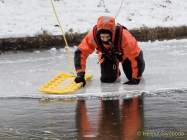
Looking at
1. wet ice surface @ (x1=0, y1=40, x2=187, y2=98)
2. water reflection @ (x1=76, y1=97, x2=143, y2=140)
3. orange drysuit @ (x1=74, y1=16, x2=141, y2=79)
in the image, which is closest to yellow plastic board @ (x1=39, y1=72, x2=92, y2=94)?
wet ice surface @ (x1=0, y1=40, x2=187, y2=98)

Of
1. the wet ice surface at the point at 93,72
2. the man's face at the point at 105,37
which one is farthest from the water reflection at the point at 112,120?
the man's face at the point at 105,37

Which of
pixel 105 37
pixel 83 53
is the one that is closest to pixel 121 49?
pixel 105 37

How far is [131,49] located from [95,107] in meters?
1.48

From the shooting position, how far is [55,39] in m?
14.9

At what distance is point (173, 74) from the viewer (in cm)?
1071

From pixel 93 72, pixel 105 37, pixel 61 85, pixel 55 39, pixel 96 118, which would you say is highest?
pixel 105 37

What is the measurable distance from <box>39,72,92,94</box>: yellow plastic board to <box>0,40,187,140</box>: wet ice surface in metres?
0.15

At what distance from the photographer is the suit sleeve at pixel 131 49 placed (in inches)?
383

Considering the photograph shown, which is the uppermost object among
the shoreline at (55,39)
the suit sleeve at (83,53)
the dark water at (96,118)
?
the suit sleeve at (83,53)

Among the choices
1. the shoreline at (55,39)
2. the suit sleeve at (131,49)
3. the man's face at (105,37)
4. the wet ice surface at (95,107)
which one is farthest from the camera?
the shoreline at (55,39)

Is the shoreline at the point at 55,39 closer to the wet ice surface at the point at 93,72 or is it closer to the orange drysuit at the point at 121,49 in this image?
the wet ice surface at the point at 93,72

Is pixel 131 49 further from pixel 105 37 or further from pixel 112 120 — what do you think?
pixel 112 120

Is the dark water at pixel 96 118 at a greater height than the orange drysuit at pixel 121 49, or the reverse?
the orange drysuit at pixel 121 49

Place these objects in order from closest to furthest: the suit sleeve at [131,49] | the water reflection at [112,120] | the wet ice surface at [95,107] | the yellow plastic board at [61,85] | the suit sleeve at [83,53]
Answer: the water reflection at [112,120] → the wet ice surface at [95,107] → the yellow plastic board at [61,85] → the suit sleeve at [131,49] → the suit sleeve at [83,53]
